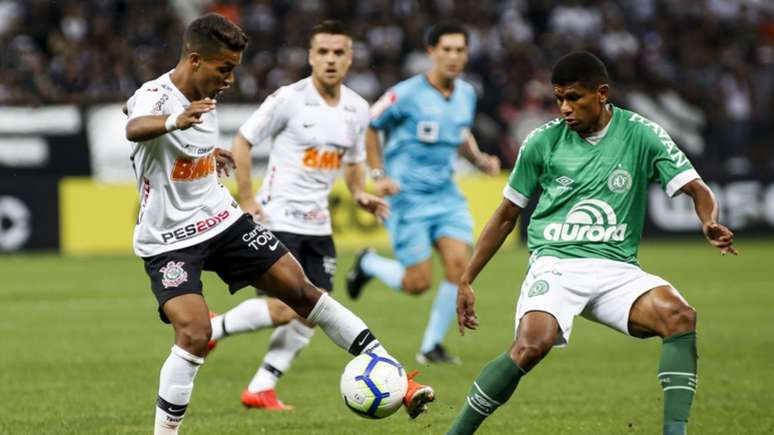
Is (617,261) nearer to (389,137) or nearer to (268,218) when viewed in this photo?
(268,218)

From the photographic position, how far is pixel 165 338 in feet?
39.2

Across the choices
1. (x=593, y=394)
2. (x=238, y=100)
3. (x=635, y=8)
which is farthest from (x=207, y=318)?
(x=635, y=8)

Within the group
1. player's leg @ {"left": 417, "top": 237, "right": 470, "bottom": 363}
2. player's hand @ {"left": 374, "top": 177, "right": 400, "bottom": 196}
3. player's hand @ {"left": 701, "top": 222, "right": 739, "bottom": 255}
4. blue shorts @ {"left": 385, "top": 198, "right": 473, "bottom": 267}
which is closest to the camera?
player's hand @ {"left": 701, "top": 222, "right": 739, "bottom": 255}

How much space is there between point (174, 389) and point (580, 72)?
2547 mm

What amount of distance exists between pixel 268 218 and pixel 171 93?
2.55m

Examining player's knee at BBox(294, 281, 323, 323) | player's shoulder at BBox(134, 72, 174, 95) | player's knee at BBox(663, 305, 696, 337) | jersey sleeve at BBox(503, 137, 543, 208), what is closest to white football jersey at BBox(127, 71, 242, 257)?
player's shoulder at BBox(134, 72, 174, 95)

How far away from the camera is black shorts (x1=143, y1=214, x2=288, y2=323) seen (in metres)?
6.52

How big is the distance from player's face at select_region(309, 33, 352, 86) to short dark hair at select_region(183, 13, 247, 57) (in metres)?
2.47

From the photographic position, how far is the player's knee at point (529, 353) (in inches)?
242

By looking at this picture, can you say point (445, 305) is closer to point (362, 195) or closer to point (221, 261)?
point (362, 195)

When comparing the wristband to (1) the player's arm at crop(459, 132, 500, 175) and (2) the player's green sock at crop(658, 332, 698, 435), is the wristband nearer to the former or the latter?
(2) the player's green sock at crop(658, 332, 698, 435)

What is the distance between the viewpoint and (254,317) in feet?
28.3

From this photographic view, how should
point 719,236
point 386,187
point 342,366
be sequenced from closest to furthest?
1. point 719,236
2. point 386,187
3. point 342,366

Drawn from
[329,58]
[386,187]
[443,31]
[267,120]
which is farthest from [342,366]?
[443,31]
